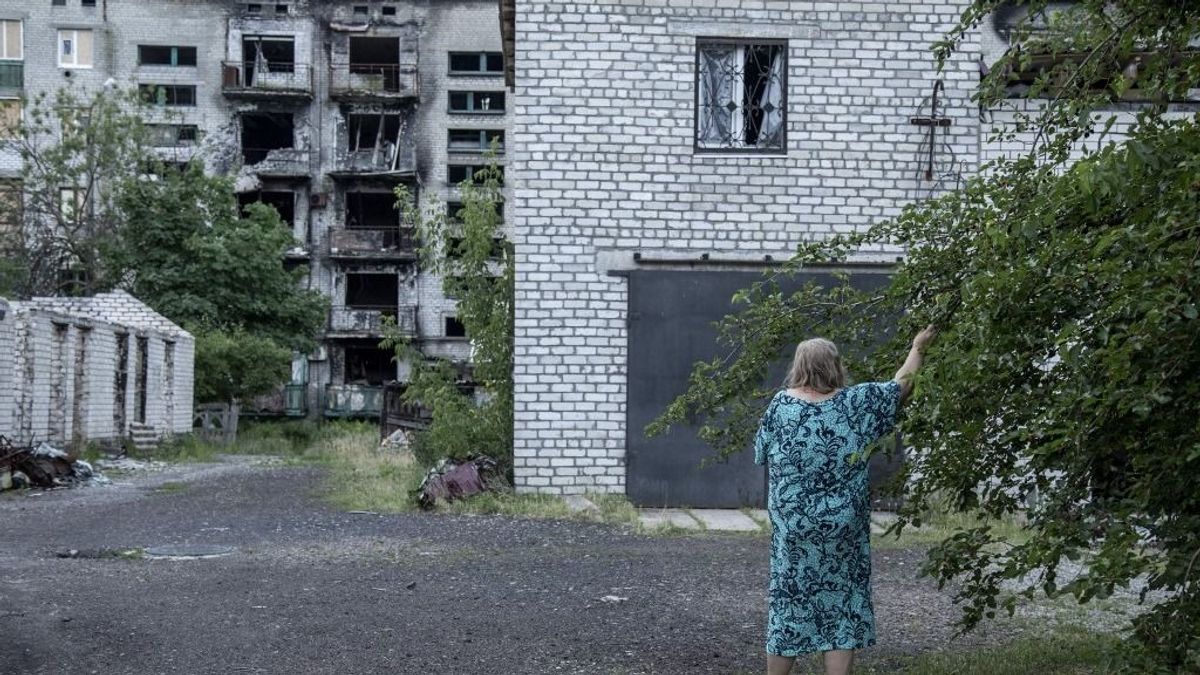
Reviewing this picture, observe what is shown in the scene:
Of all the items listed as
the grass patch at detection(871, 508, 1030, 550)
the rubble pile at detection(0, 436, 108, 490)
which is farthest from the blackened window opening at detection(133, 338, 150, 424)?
the grass patch at detection(871, 508, 1030, 550)

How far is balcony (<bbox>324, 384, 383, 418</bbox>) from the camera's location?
4275cm

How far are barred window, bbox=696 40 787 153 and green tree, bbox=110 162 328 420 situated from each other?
20.6 metres

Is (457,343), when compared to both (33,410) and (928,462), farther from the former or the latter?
(928,462)

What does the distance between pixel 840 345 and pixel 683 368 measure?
695 centimetres

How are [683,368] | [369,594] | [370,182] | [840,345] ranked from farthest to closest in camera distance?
[370,182], [683,368], [369,594], [840,345]

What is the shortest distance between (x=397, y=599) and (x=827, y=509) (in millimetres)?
3758

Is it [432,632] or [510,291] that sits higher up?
[510,291]

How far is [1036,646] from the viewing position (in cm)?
642

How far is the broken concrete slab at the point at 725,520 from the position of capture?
1154 centimetres

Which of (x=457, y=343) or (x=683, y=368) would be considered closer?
(x=683, y=368)

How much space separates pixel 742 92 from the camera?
13406 mm

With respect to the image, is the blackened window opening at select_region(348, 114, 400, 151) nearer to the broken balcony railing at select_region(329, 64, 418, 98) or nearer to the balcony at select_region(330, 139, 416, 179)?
the balcony at select_region(330, 139, 416, 179)

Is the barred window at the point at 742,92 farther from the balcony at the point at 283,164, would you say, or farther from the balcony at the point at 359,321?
the balcony at the point at 283,164

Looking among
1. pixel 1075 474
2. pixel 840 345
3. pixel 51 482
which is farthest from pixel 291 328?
pixel 1075 474
